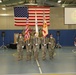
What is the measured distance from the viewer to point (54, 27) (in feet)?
77.9

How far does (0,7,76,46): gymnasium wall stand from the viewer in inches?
917

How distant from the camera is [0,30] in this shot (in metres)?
23.2

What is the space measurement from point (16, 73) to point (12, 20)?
45.1 ft

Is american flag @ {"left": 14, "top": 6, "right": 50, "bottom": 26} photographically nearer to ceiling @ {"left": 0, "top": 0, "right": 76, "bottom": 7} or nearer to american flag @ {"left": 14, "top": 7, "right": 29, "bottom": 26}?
american flag @ {"left": 14, "top": 7, "right": 29, "bottom": 26}

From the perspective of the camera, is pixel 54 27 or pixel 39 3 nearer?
pixel 39 3

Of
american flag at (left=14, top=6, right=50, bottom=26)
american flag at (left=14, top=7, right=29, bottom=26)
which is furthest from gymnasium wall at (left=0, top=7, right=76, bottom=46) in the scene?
american flag at (left=14, top=7, right=29, bottom=26)

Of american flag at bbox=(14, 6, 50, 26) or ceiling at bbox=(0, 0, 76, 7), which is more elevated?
ceiling at bbox=(0, 0, 76, 7)

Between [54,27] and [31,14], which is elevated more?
[31,14]

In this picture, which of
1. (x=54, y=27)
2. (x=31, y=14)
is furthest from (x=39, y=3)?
(x=54, y=27)

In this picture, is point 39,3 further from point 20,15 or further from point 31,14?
point 20,15

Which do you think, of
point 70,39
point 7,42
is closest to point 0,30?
point 7,42

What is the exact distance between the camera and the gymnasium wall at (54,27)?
2330 cm

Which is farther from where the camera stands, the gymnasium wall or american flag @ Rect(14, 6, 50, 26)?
the gymnasium wall

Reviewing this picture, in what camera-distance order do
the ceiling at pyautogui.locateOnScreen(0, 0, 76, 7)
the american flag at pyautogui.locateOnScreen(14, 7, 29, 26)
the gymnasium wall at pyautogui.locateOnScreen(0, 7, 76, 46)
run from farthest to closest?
the gymnasium wall at pyautogui.locateOnScreen(0, 7, 76, 46)
the american flag at pyautogui.locateOnScreen(14, 7, 29, 26)
the ceiling at pyautogui.locateOnScreen(0, 0, 76, 7)
